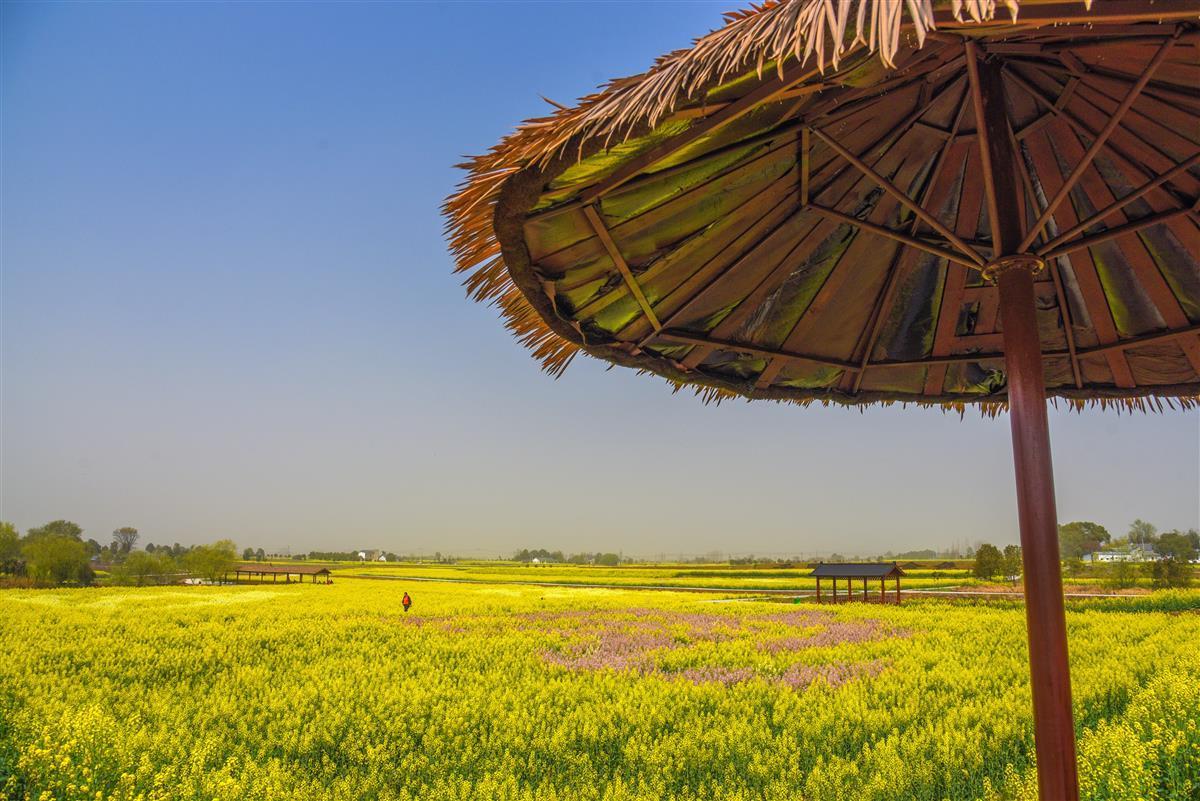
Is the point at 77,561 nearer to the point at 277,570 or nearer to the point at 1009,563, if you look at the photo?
the point at 277,570

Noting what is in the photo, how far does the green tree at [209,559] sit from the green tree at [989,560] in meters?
A: 39.4

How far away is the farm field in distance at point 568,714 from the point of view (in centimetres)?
480

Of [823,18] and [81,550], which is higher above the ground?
[823,18]

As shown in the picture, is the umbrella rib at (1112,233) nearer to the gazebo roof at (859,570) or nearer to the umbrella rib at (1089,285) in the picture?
the umbrella rib at (1089,285)

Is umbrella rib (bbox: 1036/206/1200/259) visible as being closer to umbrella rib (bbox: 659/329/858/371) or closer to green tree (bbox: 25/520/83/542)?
umbrella rib (bbox: 659/329/858/371)

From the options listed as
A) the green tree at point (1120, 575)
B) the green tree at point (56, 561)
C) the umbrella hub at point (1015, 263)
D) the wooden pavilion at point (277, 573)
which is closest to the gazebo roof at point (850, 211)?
the umbrella hub at point (1015, 263)

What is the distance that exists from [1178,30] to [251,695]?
937cm

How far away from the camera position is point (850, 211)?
2709 mm

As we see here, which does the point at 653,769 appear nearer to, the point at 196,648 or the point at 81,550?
the point at 196,648

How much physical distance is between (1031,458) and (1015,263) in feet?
2.06

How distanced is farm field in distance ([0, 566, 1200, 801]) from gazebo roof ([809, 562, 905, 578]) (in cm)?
768

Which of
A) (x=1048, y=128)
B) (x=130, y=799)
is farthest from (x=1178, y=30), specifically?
(x=130, y=799)

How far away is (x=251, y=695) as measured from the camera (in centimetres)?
776

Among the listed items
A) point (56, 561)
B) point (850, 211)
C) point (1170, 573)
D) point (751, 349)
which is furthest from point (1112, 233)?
point (1170, 573)
